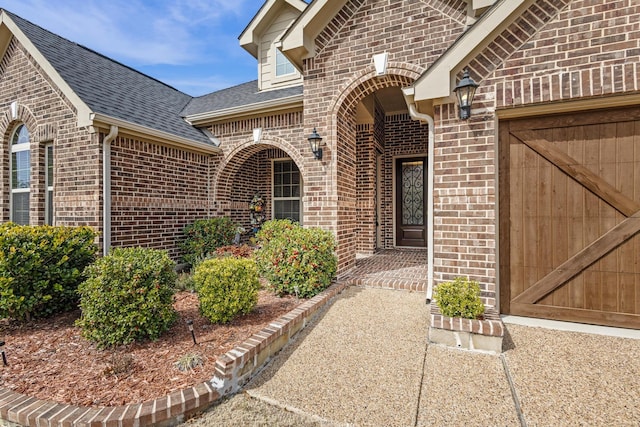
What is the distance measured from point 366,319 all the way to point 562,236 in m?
2.56

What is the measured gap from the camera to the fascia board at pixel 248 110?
21.3 ft

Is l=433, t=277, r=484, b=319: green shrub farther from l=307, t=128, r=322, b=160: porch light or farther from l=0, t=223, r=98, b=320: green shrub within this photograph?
l=0, t=223, r=98, b=320: green shrub

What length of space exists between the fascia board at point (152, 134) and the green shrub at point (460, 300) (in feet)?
19.8

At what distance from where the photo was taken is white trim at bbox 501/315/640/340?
321 centimetres

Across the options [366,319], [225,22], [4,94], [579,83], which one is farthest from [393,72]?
[225,22]

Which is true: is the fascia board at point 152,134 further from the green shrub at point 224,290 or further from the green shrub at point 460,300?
the green shrub at point 460,300

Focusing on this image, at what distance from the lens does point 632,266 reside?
128 inches

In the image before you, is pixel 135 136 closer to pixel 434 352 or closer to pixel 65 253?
pixel 65 253

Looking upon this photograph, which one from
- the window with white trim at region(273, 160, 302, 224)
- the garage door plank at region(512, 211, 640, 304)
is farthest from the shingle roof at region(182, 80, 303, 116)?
the garage door plank at region(512, 211, 640, 304)

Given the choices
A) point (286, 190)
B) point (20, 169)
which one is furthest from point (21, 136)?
point (286, 190)

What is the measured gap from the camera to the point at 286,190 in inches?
367

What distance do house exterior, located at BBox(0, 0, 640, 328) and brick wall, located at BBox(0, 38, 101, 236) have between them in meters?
0.04

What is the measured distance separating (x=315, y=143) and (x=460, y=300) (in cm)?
349

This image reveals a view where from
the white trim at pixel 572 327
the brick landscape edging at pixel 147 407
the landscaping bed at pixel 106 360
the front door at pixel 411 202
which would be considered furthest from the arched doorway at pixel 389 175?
the brick landscape edging at pixel 147 407
